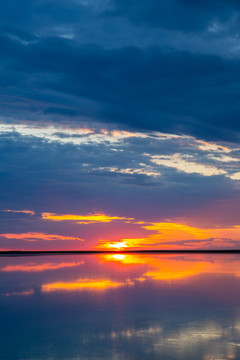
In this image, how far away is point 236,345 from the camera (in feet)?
52.1

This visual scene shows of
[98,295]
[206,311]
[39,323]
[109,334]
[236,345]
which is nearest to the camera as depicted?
[236,345]

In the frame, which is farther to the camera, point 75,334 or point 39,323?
point 39,323

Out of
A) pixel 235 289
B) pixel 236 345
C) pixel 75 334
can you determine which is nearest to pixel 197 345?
pixel 236 345

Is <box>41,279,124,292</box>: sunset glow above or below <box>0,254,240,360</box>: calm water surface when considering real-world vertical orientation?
above

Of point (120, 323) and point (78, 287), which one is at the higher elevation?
point (78, 287)

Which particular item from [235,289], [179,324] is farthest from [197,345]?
[235,289]

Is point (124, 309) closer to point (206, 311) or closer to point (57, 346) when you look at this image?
point (206, 311)

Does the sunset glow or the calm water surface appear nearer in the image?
the calm water surface

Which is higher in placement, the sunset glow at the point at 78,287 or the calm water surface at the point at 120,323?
the sunset glow at the point at 78,287

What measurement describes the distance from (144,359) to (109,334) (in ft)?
14.0

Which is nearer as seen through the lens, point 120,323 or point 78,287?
point 120,323

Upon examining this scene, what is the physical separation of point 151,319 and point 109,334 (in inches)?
146

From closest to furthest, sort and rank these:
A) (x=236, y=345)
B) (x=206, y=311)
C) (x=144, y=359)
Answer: (x=144, y=359), (x=236, y=345), (x=206, y=311)

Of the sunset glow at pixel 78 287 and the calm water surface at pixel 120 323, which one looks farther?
the sunset glow at pixel 78 287
